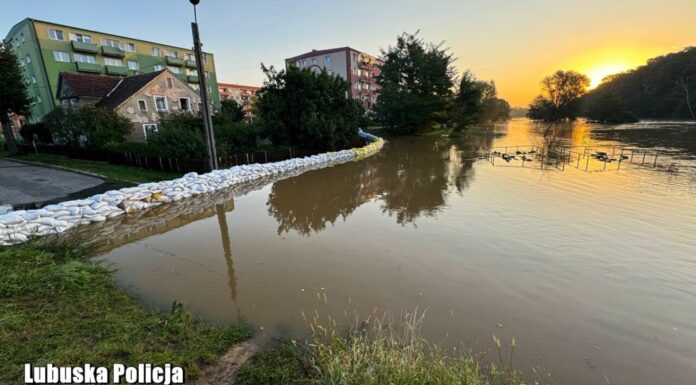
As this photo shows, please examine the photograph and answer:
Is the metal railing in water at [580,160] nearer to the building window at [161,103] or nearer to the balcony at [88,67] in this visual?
the building window at [161,103]

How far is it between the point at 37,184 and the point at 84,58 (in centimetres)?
3222

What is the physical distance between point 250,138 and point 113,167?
714 centimetres

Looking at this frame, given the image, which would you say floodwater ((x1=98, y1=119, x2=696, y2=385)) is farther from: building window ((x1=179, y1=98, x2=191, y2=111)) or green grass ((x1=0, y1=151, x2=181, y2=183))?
building window ((x1=179, y1=98, x2=191, y2=111))

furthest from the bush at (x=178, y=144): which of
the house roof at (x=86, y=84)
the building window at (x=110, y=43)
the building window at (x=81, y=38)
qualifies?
the building window at (x=110, y=43)

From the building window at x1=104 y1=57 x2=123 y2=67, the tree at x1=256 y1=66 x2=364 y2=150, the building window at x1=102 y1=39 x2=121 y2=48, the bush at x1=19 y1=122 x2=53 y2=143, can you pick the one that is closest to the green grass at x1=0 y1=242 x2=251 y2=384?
the tree at x1=256 y1=66 x2=364 y2=150

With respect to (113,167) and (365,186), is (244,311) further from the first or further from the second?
(113,167)

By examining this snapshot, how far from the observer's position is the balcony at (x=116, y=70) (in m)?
35.7

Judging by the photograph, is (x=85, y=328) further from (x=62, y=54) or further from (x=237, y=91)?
(x=237, y=91)

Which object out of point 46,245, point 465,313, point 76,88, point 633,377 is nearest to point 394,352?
point 465,313

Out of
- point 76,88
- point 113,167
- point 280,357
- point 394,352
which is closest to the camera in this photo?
point 394,352

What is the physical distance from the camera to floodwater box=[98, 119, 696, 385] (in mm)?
3752

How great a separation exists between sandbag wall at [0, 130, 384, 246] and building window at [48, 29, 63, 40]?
34.6 metres

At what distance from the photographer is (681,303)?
4406 mm

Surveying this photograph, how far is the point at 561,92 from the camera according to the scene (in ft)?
206
